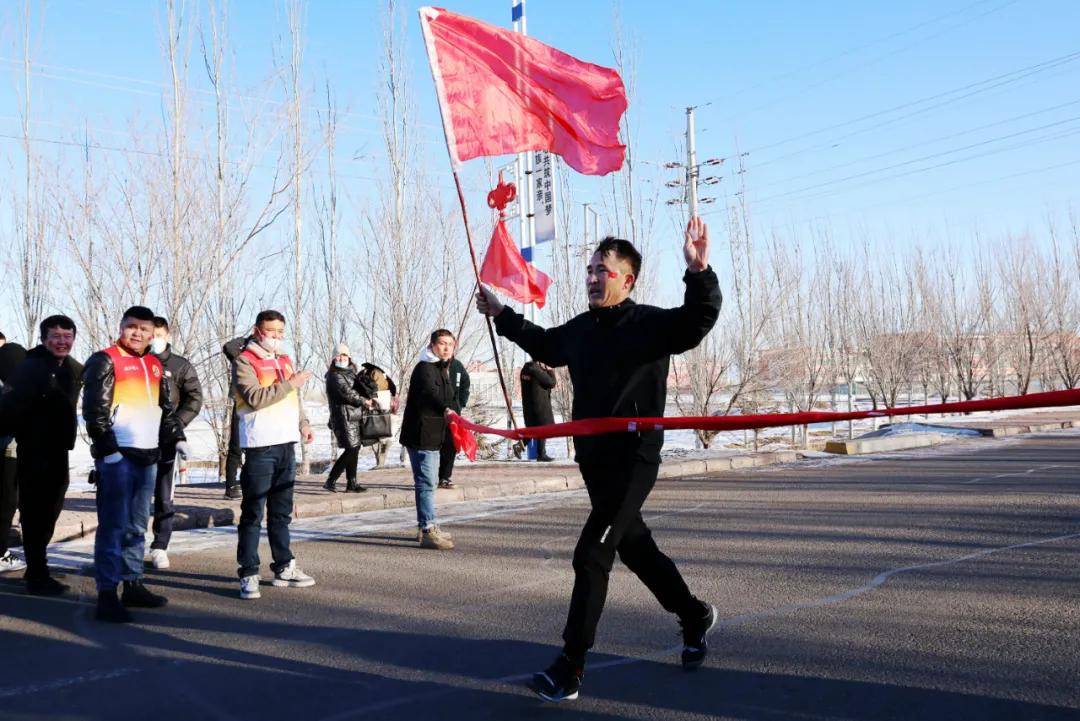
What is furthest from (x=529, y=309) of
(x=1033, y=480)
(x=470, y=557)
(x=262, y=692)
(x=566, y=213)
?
(x=262, y=692)

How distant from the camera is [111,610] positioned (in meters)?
5.81

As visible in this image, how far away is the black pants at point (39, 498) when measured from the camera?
6.71m

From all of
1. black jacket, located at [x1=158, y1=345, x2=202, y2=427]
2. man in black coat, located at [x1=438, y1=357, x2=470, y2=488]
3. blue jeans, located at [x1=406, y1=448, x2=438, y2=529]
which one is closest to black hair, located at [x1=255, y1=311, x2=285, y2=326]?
black jacket, located at [x1=158, y1=345, x2=202, y2=427]

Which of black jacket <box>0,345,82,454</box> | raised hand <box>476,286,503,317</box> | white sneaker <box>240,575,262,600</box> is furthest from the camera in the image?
black jacket <box>0,345,82,454</box>

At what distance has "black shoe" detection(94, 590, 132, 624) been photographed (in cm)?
581

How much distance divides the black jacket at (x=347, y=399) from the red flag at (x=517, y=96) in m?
6.74

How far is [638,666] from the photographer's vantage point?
4.58 m

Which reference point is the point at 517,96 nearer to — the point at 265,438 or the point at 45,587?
the point at 265,438

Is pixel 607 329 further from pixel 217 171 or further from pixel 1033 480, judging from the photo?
pixel 217 171

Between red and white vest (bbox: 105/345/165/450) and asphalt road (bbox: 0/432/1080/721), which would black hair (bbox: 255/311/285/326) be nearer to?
red and white vest (bbox: 105/345/165/450)

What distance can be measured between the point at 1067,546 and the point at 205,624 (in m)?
6.26

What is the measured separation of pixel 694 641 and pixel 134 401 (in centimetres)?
382

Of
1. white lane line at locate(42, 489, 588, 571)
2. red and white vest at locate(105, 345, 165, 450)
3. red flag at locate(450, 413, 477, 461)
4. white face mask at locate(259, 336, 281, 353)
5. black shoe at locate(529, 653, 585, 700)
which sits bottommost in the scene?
black shoe at locate(529, 653, 585, 700)

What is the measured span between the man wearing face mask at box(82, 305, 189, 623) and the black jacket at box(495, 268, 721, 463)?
3191 millimetres
